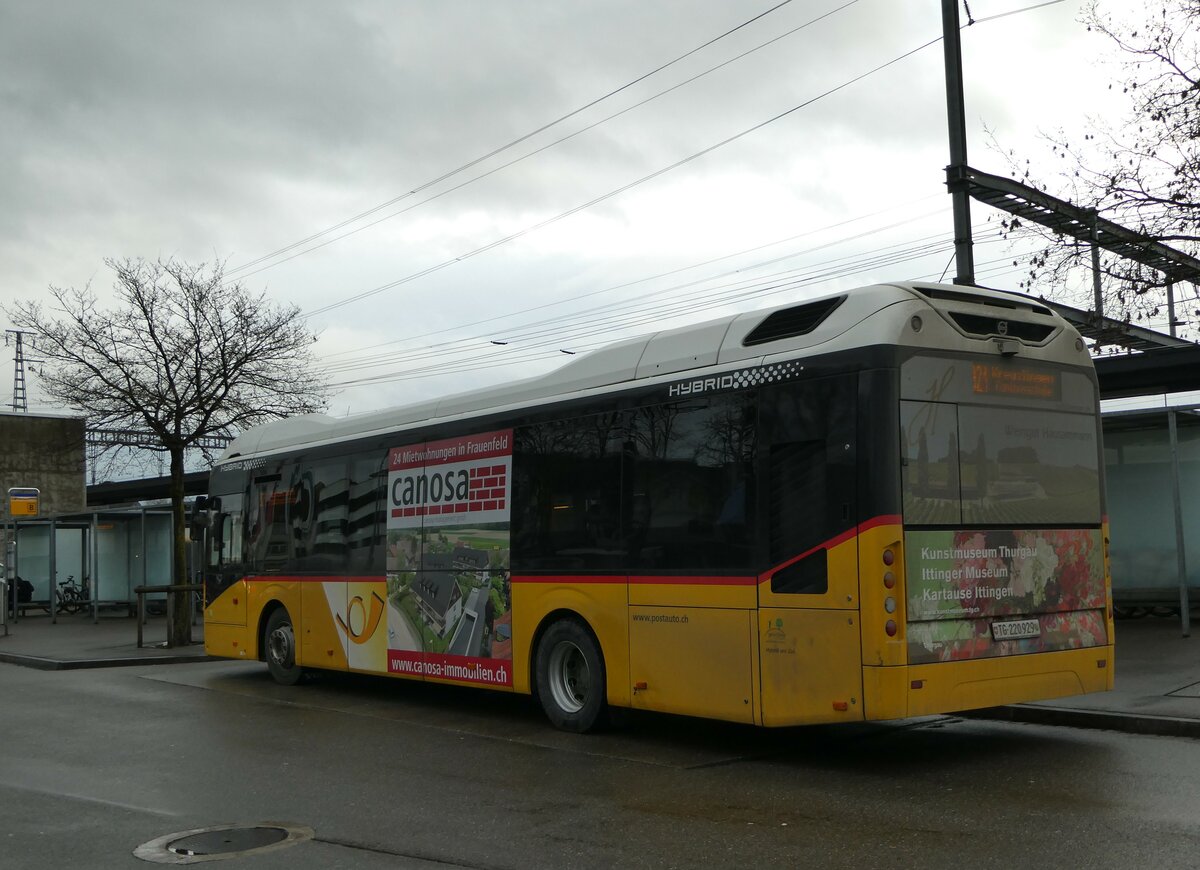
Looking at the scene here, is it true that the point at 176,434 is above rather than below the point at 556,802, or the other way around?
above

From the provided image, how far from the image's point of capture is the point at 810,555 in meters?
8.50

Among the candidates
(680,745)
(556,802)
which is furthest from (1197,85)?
(556,802)

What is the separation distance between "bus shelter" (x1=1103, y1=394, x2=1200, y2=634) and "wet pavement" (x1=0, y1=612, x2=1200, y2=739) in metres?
0.52

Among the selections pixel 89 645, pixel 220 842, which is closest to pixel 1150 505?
pixel 220 842

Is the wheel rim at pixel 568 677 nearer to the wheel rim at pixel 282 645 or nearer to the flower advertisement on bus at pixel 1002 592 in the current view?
the flower advertisement on bus at pixel 1002 592

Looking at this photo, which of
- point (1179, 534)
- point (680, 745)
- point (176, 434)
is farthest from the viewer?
point (176, 434)

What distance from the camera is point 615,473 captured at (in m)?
10.3

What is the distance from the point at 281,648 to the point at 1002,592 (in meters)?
9.60

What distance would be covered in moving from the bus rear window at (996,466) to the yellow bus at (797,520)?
0.02m

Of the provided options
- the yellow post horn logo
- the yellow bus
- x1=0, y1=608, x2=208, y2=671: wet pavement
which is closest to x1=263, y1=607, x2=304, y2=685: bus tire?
the yellow post horn logo

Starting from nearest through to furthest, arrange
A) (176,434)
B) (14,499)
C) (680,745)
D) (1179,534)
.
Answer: (680,745)
(1179,534)
(176,434)
(14,499)

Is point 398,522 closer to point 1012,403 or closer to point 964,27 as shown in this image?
point 1012,403

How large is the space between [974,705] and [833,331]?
2789 mm

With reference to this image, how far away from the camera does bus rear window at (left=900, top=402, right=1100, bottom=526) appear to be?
8336 millimetres
